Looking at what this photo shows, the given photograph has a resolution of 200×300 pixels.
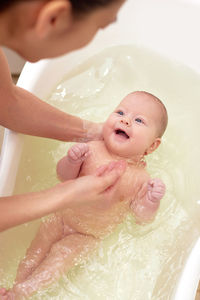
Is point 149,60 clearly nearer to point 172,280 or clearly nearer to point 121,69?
point 121,69

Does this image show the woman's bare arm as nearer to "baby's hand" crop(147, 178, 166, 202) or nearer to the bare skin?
the bare skin

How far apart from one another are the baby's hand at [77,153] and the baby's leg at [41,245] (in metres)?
0.19

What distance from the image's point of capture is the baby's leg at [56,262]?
4.11ft

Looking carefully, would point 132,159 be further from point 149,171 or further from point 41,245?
point 41,245

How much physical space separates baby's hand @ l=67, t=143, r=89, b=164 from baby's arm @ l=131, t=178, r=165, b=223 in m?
0.21

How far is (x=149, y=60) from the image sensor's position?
71.2 inches

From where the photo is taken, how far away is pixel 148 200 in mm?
1335

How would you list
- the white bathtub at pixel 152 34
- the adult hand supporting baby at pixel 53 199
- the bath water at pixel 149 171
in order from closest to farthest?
the adult hand supporting baby at pixel 53 199
the bath water at pixel 149 171
the white bathtub at pixel 152 34

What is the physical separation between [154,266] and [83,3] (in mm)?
956

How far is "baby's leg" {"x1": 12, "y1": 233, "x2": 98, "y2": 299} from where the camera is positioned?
1252 mm

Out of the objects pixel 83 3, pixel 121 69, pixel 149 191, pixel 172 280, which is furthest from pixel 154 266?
pixel 83 3

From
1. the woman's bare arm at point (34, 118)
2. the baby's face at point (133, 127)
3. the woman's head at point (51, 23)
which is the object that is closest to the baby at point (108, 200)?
the baby's face at point (133, 127)

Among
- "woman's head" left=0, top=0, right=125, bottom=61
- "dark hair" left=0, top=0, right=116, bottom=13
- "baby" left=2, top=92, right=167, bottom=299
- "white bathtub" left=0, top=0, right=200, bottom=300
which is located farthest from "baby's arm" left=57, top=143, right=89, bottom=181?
"dark hair" left=0, top=0, right=116, bottom=13

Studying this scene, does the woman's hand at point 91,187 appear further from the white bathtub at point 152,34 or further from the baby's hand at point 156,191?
the white bathtub at point 152,34
